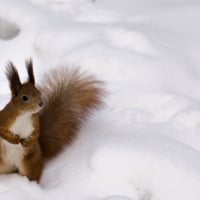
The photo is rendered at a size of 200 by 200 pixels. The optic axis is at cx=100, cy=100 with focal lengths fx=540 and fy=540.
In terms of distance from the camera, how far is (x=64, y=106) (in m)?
1.77

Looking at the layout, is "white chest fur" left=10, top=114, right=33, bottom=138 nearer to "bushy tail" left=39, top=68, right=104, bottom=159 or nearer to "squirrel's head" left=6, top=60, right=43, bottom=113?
"squirrel's head" left=6, top=60, right=43, bottom=113

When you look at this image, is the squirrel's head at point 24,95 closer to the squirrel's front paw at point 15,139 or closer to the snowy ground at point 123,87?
the squirrel's front paw at point 15,139

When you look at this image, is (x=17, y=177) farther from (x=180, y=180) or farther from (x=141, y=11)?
(x=141, y=11)

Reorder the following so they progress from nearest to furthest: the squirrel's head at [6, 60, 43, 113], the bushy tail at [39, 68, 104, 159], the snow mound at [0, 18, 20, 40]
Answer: the squirrel's head at [6, 60, 43, 113]
the bushy tail at [39, 68, 104, 159]
the snow mound at [0, 18, 20, 40]

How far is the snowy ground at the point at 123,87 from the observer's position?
5.33ft

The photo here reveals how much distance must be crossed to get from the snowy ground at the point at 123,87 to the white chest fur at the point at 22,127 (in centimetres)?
16

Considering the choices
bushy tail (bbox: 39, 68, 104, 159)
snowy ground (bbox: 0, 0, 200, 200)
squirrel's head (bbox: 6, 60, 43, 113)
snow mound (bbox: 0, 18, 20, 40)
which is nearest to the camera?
squirrel's head (bbox: 6, 60, 43, 113)

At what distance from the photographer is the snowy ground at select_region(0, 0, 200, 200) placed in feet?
5.33

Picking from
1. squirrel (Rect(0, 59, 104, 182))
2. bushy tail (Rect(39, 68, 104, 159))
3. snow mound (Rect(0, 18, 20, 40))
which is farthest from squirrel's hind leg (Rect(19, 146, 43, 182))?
snow mound (Rect(0, 18, 20, 40))

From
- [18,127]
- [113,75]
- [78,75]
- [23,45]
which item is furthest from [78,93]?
[23,45]

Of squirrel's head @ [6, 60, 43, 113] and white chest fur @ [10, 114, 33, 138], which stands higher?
squirrel's head @ [6, 60, 43, 113]

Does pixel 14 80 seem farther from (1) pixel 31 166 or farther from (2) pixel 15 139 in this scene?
(1) pixel 31 166

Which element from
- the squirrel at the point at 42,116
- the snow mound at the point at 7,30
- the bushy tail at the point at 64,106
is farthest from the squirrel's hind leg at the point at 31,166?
the snow mound at the point at 7,30

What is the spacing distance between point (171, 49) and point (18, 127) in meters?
0.97
